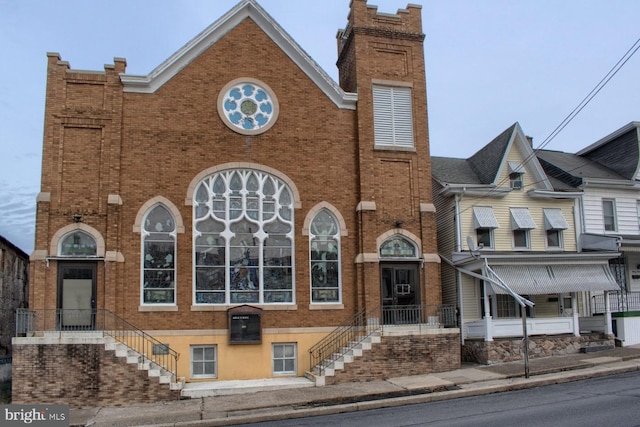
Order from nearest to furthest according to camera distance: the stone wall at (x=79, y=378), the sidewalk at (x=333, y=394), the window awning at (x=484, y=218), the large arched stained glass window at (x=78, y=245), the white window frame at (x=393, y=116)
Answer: the sidewalk at (x=333, y=394), the stone wall at (x=79, y=378), the large arched stained glass window at (x=78, y=245), the white window frame at (x=393, y=116), the window awning at (x=484, y=218)

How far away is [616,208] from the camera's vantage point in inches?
1032

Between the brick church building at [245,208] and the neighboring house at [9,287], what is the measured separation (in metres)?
7.05

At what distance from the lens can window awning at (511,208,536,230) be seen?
24.2 meters

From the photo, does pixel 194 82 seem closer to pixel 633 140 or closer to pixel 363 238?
pixel 363 238

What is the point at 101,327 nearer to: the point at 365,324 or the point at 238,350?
the point at 238,350

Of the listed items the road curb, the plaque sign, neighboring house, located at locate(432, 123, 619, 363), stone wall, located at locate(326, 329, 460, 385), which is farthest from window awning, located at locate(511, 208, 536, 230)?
the plaque sign

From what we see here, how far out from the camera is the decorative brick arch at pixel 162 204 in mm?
20016

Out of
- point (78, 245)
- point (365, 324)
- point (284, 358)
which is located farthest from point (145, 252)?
point (365, 324)

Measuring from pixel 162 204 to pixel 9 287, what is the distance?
10314mm

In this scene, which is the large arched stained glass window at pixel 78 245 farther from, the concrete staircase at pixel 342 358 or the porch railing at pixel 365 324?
the concrete staircase at pixel 342 358

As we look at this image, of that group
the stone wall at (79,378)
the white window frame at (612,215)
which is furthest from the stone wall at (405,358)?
the white window frame at (612,215)

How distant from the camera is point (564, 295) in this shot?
81.0 ft

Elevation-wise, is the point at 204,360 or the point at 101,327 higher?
the point at 101,327

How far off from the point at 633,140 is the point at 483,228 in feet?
29.2
